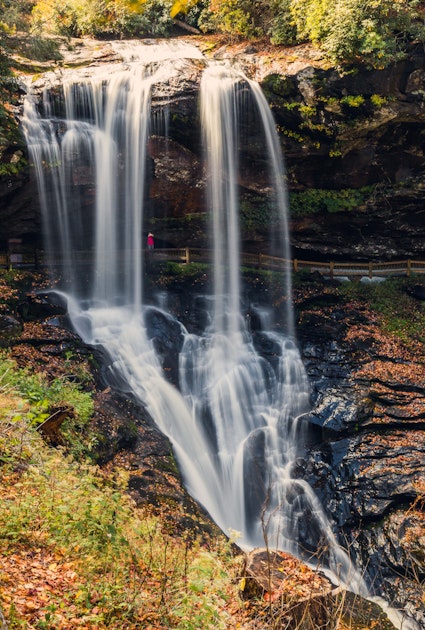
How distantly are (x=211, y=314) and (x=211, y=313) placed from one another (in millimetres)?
47

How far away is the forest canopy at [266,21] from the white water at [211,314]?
9.20ft

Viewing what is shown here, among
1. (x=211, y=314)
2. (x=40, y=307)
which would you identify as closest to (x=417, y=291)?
(x=211, y=314)

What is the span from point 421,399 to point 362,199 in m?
8.12

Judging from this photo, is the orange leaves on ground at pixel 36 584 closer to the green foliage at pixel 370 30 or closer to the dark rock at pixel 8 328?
the dark rock at pixel 8 328

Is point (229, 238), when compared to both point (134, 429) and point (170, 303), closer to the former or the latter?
point (170, 303)

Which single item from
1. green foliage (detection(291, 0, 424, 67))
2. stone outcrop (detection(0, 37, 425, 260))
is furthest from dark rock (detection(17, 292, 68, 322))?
green foliage (detection(291, 0, 424, 67))

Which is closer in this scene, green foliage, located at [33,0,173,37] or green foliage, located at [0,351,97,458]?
green foliage, located at [0,351,97,458]

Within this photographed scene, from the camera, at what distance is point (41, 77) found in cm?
1555

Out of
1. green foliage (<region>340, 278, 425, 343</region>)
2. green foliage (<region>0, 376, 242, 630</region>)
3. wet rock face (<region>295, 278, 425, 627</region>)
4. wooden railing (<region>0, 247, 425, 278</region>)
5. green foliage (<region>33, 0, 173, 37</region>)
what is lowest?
wet rock face (<region>295, 278, 425, 627</region>)

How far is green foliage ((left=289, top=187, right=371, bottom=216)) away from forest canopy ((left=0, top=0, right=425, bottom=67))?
171 inches

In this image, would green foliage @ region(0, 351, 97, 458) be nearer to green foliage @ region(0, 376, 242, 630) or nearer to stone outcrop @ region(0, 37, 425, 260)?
green foliage @ region(0, 376, 242, 630)

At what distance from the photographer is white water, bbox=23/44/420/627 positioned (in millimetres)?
11547

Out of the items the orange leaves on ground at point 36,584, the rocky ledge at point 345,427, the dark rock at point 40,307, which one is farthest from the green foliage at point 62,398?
the orange leaves on ground at point 36,584

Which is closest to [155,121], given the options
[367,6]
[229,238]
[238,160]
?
[238,160]
